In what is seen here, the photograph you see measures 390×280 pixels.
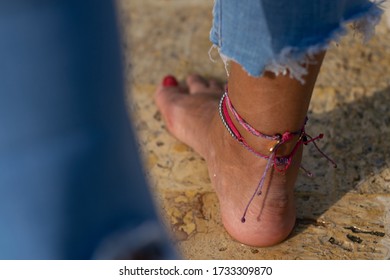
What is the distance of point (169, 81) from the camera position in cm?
162

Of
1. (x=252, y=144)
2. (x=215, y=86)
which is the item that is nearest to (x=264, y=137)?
(x=252, y=144)

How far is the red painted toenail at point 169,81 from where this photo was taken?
1.62 meters

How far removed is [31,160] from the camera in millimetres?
411

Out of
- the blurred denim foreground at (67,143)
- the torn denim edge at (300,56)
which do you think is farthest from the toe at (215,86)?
the blurred denim foreground at (67,143)

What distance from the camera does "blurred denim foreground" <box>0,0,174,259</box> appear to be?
0.39 metres

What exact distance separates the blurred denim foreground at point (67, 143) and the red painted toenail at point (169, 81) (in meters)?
1.17

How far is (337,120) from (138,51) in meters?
0.65

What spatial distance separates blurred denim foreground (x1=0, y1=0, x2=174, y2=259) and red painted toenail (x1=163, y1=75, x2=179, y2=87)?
3.82 ft

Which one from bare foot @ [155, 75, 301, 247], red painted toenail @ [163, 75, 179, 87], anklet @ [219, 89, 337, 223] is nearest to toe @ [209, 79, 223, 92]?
red painted toenail @ [163, 75, 179, 87]

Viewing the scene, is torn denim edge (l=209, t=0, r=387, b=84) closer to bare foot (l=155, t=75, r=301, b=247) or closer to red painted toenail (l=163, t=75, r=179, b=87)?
bare foot (l=155, t=75, r=301, b=247)

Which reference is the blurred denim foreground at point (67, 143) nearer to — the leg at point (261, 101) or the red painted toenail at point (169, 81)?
the leg at point (261, 101)

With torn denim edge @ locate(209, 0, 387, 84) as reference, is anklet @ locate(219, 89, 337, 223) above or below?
below

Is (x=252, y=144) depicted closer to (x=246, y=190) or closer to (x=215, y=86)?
(x=246, y=190)
